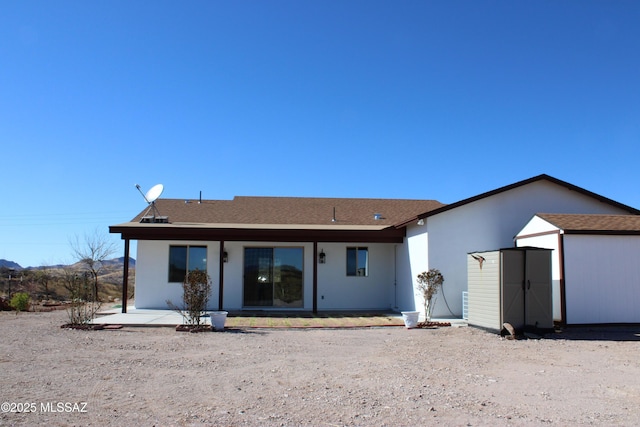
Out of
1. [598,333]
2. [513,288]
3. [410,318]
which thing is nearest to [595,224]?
[598,333]

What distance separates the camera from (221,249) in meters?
16.5

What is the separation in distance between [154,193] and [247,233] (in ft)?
13.7

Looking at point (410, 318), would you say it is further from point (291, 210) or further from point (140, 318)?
point (291, 210)

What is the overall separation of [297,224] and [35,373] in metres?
11.8

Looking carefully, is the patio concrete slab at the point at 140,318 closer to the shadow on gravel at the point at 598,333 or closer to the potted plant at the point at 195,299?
the potted plant at the point at 195,299

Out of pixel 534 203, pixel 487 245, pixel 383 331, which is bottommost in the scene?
pixel 383 331

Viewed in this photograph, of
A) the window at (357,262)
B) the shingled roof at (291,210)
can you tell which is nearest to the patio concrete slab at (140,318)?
the shingled roof at (291,210)

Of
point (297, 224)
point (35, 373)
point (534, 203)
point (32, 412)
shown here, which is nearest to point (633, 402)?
point (32, 412)

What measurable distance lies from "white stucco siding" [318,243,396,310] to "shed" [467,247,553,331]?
19.4 feet

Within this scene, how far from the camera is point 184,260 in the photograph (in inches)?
688

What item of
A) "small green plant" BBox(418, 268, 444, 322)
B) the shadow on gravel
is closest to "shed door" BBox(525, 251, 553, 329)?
the shadow on gravel

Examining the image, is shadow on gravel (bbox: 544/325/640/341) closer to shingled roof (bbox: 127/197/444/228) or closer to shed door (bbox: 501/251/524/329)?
shed door (bbox: 501/251/524/329)

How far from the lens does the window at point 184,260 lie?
57.1 feet

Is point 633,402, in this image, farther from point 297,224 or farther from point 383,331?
point 297,224
